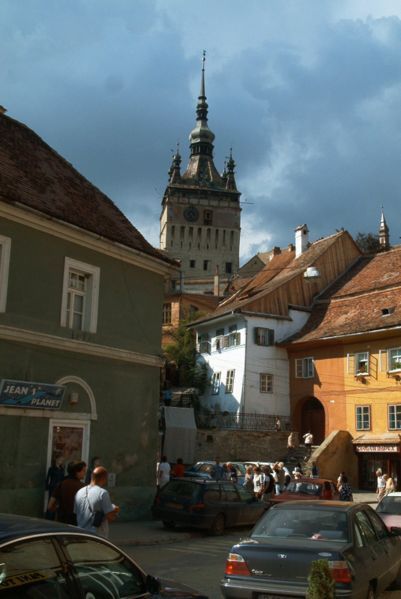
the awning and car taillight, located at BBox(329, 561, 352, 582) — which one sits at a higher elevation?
the awning

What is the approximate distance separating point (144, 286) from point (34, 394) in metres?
5.38

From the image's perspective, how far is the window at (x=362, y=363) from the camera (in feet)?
121

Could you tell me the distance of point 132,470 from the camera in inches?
741

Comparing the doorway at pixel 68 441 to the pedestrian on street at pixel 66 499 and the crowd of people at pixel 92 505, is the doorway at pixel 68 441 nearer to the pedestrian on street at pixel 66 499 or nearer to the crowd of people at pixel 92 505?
the pedestrian on street at pixel 66 499

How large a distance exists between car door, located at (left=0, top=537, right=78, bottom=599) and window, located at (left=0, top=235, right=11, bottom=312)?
462 inches

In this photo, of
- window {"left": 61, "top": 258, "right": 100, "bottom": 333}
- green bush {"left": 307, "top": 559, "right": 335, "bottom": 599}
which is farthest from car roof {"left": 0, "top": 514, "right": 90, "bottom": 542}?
window {"left": 61, "top": 258, "right": 100, "bottom": 333}

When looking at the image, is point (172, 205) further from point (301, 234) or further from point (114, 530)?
point (114, 530)

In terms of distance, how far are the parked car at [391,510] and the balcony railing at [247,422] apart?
1022 inches

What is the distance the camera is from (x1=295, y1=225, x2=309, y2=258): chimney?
168ft

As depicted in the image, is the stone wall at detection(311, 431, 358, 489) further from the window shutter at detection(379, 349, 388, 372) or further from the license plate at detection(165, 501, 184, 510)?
the license plate at detection(165, 501, 184, 510)

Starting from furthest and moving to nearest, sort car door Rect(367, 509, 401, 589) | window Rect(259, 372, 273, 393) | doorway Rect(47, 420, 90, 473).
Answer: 1. window Rect(259, 372, 273, 393)
2. doorway Rect(47, 420, 90, 473)
3. car door Rect(367, 509, 401, 589)

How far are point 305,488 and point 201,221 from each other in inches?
3814

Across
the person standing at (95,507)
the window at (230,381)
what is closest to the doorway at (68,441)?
the person standing at (95,507)

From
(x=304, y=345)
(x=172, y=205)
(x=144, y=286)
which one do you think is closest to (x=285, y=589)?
(x=144, y=286)
